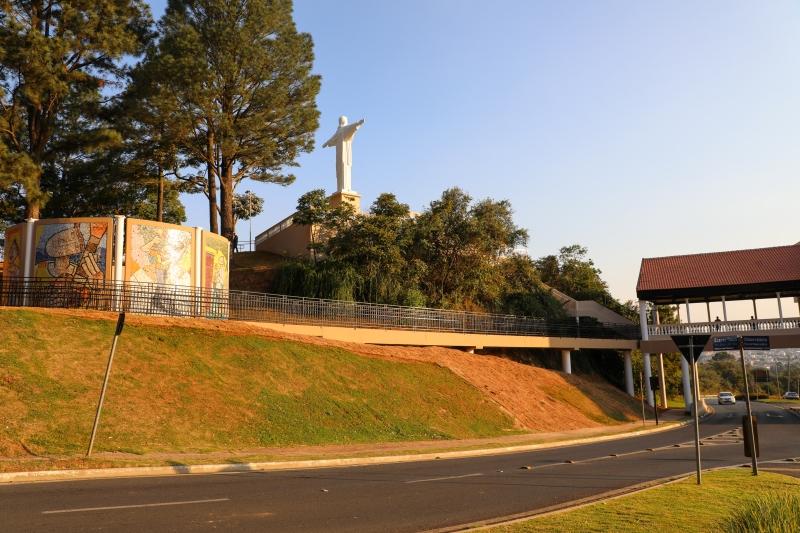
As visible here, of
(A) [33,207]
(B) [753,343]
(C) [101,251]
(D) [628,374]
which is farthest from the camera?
(D) [628,374]

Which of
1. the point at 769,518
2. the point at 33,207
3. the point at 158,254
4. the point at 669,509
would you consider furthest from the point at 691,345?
the point at 33,207

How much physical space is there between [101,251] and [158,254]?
2.31 metres

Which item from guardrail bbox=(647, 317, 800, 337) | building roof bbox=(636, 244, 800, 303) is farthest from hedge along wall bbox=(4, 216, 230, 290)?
building roof bbox=(636, 244, 800, 303)

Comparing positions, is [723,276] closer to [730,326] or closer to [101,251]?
[730,326]

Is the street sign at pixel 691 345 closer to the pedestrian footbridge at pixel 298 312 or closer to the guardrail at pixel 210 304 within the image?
the pedestrian footbridge at pixel 298 312

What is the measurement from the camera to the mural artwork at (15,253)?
92.8 feet

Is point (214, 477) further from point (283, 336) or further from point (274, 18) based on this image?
point (274, 18)

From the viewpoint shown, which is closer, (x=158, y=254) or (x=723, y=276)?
(x=158, y=254)

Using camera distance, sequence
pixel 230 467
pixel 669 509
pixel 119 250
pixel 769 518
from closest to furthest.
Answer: pixel 769 518, pixel 669 509, pixel 230 467, pixel 119 250

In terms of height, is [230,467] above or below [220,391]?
below

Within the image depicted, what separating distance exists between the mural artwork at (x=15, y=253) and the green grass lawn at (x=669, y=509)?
89.1ft

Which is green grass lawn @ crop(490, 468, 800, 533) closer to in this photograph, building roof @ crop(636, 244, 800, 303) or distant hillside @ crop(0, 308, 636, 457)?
distant hillside @ crop(0, 308, 636, 457)

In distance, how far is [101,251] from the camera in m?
27.3

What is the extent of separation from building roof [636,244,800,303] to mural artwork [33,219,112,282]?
35.8 m
